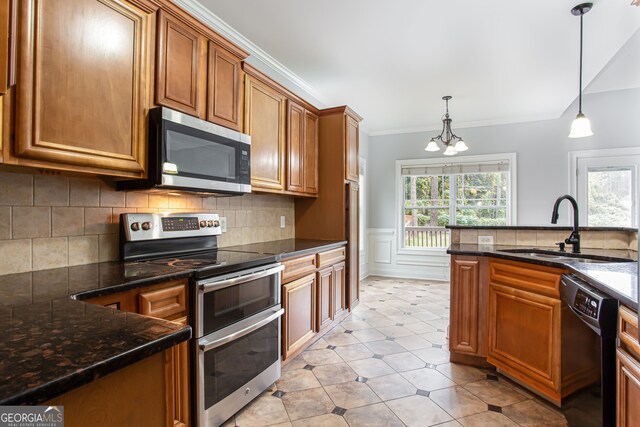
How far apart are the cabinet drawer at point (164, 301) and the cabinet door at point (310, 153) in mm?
1936

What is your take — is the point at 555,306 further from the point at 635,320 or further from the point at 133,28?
the point at 133,28

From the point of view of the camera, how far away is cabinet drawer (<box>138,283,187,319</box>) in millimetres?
1379

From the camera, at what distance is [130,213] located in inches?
75.2

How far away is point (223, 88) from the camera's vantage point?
2.21 metres

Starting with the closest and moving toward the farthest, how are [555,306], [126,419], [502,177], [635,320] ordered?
[126,419], [635,320], [555,306], [502,177]

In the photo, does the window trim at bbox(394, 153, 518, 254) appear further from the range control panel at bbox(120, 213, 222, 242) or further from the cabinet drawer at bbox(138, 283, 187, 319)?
the cabinet drawer at bbox(138, 283, 187, 319)

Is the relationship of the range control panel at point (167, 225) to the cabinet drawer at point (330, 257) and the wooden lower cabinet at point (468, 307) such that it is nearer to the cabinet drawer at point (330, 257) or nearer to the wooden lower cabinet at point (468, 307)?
the cabinet drawer at point (330, 257)

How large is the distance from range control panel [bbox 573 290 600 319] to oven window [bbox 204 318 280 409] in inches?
65.7

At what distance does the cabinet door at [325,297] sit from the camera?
2.88m

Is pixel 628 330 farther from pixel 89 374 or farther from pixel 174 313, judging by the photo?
pixel 174 313

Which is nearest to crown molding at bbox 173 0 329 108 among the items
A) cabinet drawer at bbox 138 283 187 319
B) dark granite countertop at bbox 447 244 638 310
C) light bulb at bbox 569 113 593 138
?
cabinet drawer at bbox 138 283 187 319

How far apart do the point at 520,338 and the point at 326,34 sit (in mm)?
2676

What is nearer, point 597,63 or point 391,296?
point 597,63

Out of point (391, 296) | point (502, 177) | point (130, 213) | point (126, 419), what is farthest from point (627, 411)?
point (502, 177)
